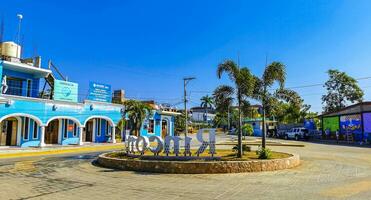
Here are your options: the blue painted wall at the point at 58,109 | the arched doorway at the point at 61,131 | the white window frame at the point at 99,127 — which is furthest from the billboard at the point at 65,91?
the white window frame at the point at 99,127

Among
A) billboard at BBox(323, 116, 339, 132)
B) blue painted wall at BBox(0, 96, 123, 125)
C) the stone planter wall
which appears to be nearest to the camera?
the stone planter wall

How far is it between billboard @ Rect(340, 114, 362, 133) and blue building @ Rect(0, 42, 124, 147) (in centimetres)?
3221

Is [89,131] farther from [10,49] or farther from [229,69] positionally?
[229,69]

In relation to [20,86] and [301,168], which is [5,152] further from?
[301,168]

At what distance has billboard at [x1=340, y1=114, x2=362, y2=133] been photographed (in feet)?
134

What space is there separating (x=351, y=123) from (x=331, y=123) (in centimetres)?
479

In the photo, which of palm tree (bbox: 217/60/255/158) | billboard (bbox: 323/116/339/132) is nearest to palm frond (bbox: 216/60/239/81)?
palm tree (bbox: 217/60/255/158)

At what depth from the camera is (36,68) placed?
30.0 m

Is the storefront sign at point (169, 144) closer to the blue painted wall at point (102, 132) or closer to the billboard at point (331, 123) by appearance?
the blue painted wall at point (102, 132)

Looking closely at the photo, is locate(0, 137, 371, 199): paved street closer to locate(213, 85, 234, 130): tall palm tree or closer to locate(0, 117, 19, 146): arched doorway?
locate(213, 85, 234, 130): tall palm tree

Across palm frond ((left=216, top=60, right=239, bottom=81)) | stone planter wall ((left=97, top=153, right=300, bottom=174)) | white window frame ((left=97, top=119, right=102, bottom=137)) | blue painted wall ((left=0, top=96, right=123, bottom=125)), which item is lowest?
stone planter wall ((left=97, top=153, right=300, bottom=174))

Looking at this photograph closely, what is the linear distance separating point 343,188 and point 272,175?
10.1 feet

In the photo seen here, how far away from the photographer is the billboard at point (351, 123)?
40.9 metres

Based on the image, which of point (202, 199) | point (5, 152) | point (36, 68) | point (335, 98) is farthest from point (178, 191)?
point (335, 98)
